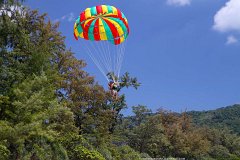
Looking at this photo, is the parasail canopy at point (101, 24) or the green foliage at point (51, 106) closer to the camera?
the green foliage at point (51, 106)

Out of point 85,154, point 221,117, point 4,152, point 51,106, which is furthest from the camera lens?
point 221,117

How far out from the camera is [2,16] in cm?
1606

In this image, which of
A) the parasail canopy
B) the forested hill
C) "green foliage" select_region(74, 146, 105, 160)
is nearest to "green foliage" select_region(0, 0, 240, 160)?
"green foliage" select_region(74, 146, 105, 160)

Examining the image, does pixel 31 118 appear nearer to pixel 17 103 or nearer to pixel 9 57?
pixel 17 103

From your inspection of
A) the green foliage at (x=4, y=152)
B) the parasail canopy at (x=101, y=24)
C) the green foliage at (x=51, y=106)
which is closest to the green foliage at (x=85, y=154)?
the green foliage at (x=51, y=106)

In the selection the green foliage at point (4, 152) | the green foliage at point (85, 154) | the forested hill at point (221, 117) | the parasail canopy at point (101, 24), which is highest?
the forested hill at point (221, 117)

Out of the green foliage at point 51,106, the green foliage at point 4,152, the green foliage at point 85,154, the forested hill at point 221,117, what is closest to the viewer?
the green foliage at point 4,152

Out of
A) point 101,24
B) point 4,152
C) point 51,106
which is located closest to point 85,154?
point 51,106

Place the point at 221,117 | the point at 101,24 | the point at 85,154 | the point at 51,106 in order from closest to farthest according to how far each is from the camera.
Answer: the point at 51,106 → the point at 85,154 → the point at 101,24 → the point at 221,117

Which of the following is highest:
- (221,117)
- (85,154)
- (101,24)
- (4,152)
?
(221,117)

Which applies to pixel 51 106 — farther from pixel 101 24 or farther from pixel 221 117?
pixel 221 117

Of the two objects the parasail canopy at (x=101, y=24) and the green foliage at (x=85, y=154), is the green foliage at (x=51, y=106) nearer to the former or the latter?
the green foliage at (x=85, y=154)

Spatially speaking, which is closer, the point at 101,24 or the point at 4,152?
the point at 4,152

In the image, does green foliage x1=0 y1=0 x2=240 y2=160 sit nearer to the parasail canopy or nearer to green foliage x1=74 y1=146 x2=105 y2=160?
green foliage x1=74 y1=146 x2=105 y2=160
